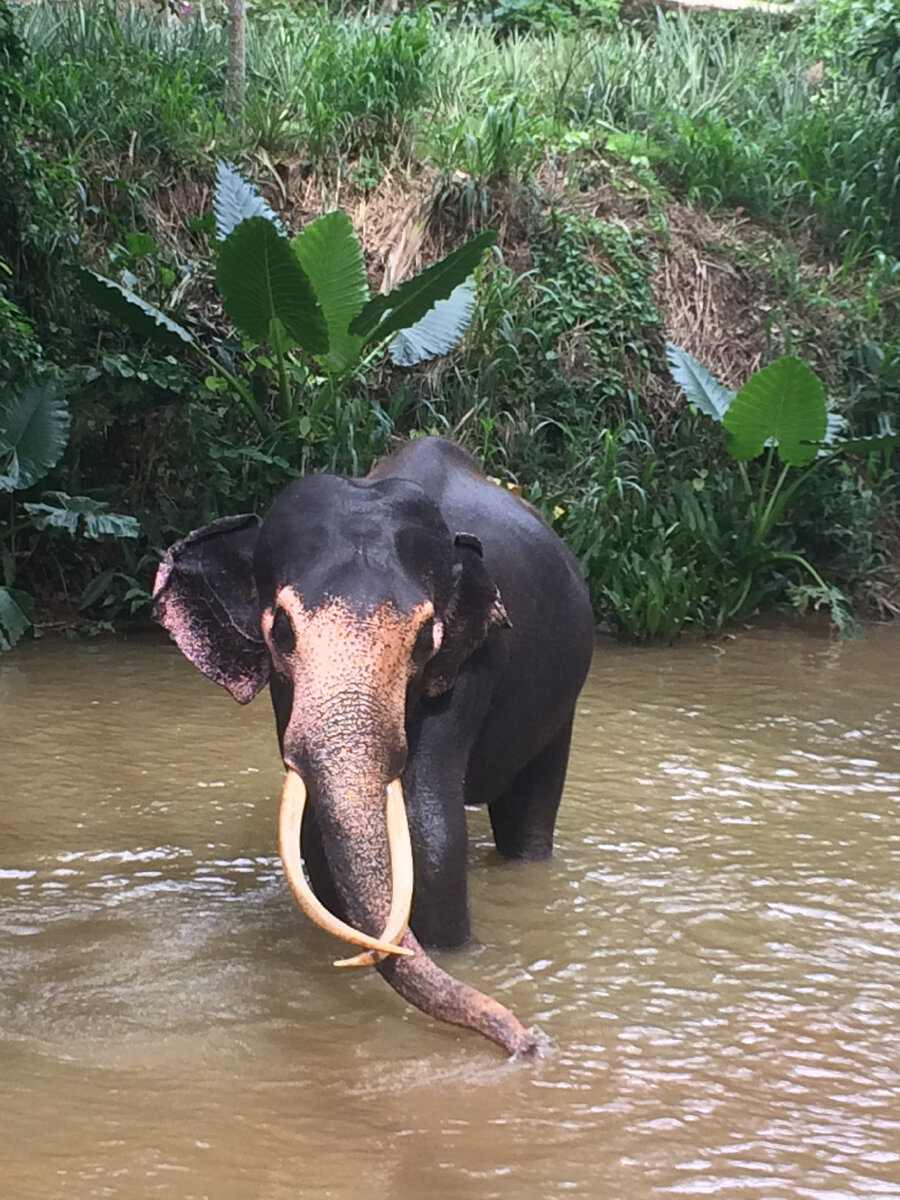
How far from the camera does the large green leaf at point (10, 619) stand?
733 cm

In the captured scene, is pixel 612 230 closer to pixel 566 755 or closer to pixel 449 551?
pixel 566 755

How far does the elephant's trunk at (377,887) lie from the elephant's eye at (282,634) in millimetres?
320

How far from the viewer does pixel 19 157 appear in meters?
7.90

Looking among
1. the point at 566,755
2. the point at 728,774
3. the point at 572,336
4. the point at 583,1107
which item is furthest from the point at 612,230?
the point at 583,1107

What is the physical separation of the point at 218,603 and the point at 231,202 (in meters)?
5.38

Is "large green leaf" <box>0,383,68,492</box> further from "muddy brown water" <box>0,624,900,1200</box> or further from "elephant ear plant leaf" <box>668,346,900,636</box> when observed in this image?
"elephant ear plant leaf" <box>668,346,900,636</box>

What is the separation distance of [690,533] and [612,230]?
2685mm

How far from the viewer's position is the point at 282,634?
3.27 m

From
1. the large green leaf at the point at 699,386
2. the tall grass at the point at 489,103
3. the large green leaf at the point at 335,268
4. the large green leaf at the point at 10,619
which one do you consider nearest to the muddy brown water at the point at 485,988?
the large green leaf at the point at 10,619

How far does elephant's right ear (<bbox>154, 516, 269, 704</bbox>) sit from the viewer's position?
366 centimetres

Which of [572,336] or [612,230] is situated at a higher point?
[612,230]

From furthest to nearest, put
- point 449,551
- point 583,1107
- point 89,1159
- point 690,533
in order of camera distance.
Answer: point 690,533, point 449,551, point 583,1107, point 89,1159

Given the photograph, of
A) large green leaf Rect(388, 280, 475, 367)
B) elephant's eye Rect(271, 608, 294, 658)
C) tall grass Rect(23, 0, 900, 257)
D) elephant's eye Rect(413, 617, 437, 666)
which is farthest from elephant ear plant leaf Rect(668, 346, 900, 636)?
elephant's eye Rect(271, 608, 294, 658)

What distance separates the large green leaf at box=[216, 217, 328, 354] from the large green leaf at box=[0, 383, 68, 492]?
1.07 metres
